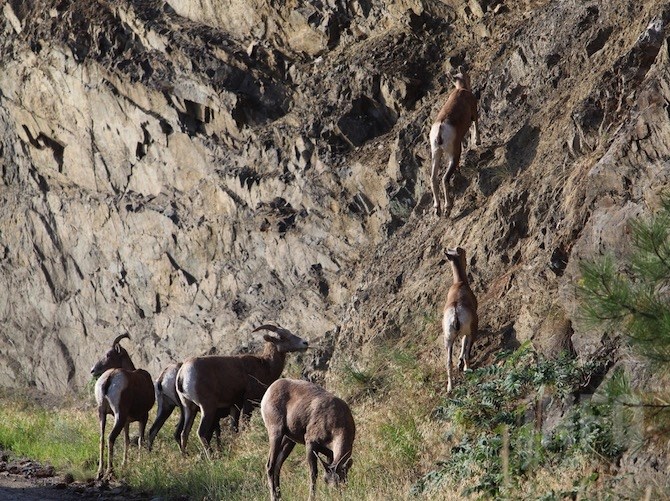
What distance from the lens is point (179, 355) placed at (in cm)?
2244

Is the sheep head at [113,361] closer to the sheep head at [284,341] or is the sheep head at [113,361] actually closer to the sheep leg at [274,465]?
the sheep head at [284,341]

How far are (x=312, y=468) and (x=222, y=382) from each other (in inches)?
163

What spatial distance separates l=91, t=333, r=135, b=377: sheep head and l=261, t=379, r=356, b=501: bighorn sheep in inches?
302

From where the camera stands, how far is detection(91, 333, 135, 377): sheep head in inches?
732

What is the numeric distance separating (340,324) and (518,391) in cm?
655

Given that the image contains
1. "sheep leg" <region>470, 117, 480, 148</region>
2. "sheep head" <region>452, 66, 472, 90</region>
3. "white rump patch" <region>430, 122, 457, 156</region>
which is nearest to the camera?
"white rump patch" <region>430, 122, 457, 156</region>

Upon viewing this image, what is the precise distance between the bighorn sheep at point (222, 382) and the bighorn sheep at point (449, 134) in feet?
10.7

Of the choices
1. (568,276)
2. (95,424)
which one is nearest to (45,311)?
(95,424)

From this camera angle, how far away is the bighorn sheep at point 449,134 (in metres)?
15.9

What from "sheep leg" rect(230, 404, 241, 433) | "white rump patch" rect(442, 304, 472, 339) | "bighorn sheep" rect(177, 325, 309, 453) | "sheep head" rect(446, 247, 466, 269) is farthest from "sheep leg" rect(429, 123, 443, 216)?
"sheep leg" rect(230, 404, 241, 433)

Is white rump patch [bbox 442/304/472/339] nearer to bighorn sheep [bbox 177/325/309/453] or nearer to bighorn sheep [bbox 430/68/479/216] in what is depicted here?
bighorn sheep [bbox 177/325/309/453]

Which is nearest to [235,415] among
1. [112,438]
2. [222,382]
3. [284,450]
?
[222,382]

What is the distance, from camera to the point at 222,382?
14734 millimetres

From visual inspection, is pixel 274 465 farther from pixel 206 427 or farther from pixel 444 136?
pixel 444 136
